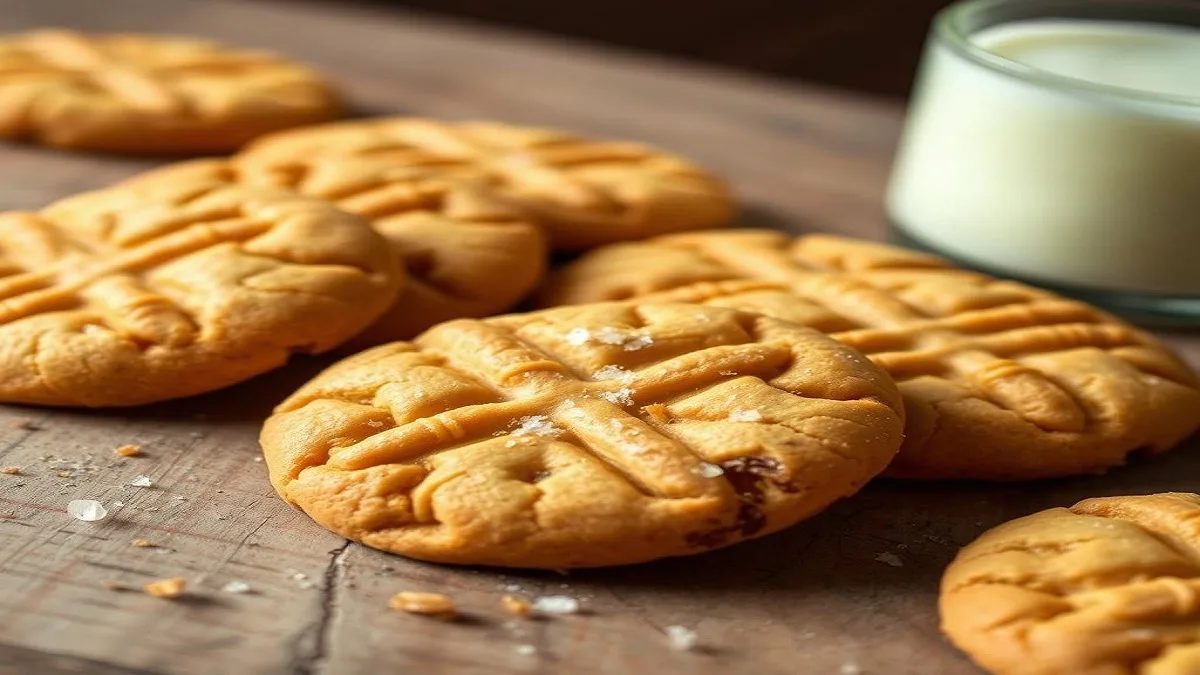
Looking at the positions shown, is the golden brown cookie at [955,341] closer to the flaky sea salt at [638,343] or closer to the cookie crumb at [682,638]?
the flaky sea salt at [638,343]

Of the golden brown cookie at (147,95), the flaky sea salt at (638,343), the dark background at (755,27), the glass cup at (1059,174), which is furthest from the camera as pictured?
the dark background at (755,27)

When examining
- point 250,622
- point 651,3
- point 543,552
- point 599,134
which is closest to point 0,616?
point 250,622

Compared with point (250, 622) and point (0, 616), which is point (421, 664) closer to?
point (250, 622)

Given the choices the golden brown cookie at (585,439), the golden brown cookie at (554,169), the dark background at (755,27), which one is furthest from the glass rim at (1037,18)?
the dark background at (755,27)

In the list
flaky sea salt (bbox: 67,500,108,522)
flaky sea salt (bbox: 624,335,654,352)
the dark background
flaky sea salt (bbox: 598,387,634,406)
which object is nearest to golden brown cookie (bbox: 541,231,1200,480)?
flaky sea salt (bbox: 624,335,654,352)

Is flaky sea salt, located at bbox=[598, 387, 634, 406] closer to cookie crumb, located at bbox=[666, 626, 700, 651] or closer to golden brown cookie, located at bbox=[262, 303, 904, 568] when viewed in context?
golden brown cookie, located at bbox=[262, 303, 904, 568]

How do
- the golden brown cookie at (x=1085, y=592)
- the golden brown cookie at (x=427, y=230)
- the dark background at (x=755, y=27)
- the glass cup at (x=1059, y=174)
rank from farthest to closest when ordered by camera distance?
1. the dark background at (x=755, y=27)
2. the glass cup at (x=1059, y=174)
3. the golden brown cookie at (x=427, y=230)
4. the golden brown cookie at (x=1085, y=592)

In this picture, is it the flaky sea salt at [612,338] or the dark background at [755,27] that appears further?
the dark background at [755,27]
